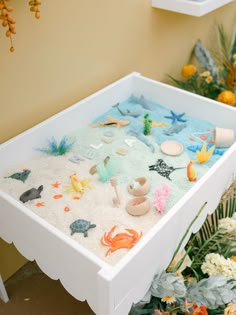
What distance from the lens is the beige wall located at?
3.50 ft

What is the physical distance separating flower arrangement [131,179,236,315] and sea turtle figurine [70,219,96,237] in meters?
0.21

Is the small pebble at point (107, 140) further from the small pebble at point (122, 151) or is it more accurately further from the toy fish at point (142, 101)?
the toy fish at point (142, 101)

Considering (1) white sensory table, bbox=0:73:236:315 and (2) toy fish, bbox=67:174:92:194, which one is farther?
(2) toy fish, bbox=67:174:92:194

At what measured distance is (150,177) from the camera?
1065mm

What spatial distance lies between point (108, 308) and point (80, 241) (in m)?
0.17

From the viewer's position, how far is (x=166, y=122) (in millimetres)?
1318

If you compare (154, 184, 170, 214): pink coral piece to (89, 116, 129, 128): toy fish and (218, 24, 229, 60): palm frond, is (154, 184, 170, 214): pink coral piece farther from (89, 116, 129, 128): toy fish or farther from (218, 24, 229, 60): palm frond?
(218, 24, 229, 60): palm frond

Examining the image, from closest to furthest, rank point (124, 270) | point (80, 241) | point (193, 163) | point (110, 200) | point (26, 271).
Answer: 1. point (124, 270)
2. point (80, 241)
3. point (110, 200)
4. point (193, 163)
5. point (26, 271)

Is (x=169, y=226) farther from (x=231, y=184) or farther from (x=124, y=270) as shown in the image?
(x=231, y=184)

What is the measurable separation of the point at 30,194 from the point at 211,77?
1.12 metres

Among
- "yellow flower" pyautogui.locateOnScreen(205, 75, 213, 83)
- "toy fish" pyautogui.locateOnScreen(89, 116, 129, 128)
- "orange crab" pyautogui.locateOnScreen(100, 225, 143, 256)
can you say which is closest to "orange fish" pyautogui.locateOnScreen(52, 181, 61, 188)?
"orange crab" pyautogui.locateOnScreen(100, 225, 143, 256)

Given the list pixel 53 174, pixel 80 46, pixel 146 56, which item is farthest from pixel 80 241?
pixel 146 56

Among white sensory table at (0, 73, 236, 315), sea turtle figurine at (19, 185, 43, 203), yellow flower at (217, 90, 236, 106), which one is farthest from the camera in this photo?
yellow flower at (217, 90, 236, 106)

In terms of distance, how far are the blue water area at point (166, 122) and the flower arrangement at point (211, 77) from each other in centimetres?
42
